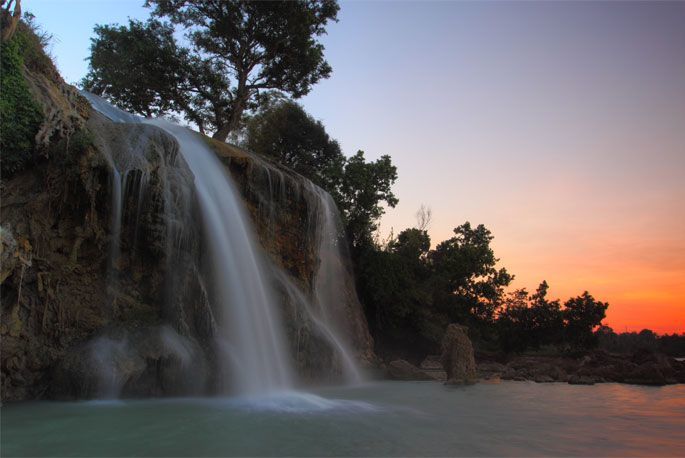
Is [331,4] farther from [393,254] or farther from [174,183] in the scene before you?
[174,183]

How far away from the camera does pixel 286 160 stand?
37.1 m

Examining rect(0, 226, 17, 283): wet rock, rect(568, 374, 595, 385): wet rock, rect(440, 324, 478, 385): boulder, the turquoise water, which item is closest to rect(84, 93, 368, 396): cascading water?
the turquoise water

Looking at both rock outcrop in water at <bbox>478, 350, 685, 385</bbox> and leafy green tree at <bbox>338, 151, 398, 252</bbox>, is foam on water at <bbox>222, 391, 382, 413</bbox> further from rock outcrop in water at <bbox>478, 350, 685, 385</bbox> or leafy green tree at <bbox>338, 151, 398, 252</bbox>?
leafy green tree at <bbox>338, 151, 398, 252</bbox>

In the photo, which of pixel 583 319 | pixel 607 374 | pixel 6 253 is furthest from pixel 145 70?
pixel 583 319

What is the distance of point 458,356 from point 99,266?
44.7ft

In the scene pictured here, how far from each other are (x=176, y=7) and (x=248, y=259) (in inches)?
734

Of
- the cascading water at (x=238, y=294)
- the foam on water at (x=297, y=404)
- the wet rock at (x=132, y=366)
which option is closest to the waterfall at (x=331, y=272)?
the cascading water at (x=238, y=294)

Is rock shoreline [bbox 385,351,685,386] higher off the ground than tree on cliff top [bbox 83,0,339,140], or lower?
lower

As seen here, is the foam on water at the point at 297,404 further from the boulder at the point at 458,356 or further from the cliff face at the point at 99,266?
the boulder at the point at 458,356

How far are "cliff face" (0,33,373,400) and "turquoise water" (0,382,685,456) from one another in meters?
0.91

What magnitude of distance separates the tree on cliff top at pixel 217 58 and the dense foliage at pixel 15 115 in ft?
47.6

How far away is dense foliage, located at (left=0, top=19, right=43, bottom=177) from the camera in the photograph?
10.9 m

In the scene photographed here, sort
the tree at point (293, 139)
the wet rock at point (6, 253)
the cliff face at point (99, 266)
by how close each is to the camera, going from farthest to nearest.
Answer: the tree at point (293, 139), the cliff face at point (99, 266), the wet rock at point (6, 253)

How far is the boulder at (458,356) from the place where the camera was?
1873cm
